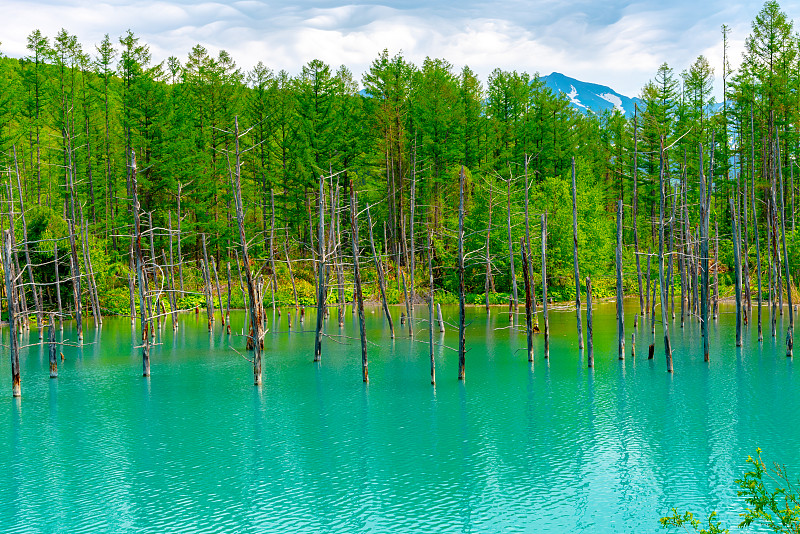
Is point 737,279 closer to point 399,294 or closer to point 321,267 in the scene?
point 321,267

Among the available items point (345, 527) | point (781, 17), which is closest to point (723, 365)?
point (345, 527)

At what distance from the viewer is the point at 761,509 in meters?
7.02

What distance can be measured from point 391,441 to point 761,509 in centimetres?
1155

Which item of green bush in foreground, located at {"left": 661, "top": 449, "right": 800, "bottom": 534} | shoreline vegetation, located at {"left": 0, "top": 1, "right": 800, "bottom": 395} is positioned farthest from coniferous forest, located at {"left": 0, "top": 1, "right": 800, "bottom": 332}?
green bush in foreground, located at {"left": 661, "top": 449, "right": 800, "bottom": 534}

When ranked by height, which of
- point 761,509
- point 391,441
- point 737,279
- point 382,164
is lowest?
point 391,441

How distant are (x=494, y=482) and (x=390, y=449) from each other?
3351 millimetres

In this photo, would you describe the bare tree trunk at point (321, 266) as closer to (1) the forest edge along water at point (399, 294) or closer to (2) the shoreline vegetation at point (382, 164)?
(1) the forest edge along water at point (399, 294)

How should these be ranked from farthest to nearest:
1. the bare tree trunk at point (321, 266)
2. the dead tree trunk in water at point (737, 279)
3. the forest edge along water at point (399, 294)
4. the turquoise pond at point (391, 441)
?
the dead tree trunk in water at point (737, 279)
the bare tree trunk at point (321, 266)
the forest edge along water at point (399, 294)
the turquoise pond at point (391, 441)

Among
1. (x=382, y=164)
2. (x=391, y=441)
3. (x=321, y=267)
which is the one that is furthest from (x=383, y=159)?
(x=391, y=441)

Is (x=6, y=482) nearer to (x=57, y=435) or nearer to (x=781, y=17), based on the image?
(x=57, y=435)

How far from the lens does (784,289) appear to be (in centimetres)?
4384

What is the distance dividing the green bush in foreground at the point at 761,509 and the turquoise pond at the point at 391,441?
2.02ft

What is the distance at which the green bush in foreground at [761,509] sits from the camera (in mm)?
6992

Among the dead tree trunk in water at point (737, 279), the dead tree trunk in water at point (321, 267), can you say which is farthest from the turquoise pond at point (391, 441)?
the dead tree trunk in water at point (321, 267)
